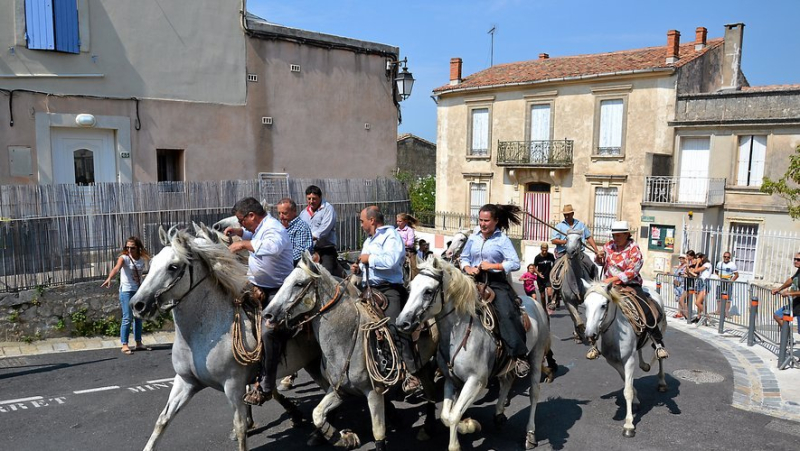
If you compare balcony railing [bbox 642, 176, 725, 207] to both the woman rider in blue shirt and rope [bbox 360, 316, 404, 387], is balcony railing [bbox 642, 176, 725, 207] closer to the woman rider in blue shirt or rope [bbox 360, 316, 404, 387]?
the woman rider in blue shirt

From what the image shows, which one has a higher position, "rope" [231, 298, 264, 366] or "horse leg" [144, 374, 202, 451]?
"rope" [231, 298, 264, 366]

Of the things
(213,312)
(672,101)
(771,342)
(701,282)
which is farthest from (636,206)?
(213,312)

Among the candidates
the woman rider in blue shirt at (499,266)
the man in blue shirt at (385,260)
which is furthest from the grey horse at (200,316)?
the woman rider in blue shirt at (499,266)

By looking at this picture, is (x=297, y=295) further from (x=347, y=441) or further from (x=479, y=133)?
(x=479, y=133)

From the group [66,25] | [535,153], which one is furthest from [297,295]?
[535,153]

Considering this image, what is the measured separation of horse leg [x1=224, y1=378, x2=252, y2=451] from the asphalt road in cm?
70

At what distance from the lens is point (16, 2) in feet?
38.1

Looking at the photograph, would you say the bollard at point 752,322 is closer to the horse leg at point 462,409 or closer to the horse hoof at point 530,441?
the horse hoof at point 530,441

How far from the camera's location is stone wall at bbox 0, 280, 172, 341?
9539 millimetres

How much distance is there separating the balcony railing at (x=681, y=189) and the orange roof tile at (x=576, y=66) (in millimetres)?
4418

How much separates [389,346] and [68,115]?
10.5 meters

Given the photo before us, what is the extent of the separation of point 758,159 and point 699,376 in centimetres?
1632

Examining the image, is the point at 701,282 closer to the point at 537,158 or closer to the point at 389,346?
the point at 389,346

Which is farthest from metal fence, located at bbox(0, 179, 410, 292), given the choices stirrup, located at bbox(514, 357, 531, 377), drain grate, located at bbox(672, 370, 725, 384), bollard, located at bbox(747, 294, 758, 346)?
bollard, located at bbox(747, 294, 758, 346)
